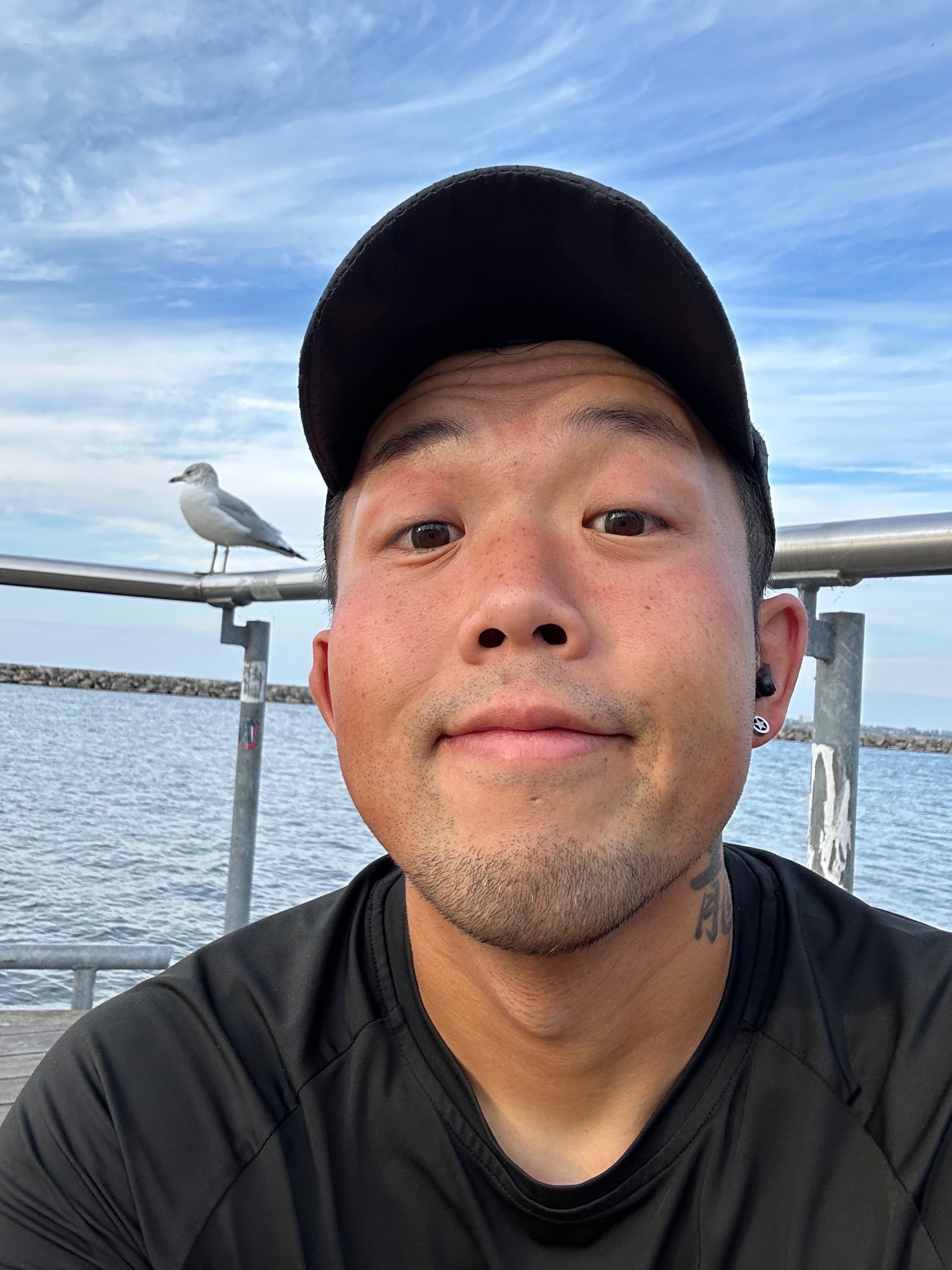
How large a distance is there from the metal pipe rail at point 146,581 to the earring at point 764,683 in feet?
4.78

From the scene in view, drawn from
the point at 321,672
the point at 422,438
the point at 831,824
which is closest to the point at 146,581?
the point at 321,672

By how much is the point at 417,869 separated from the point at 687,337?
628 millimetres

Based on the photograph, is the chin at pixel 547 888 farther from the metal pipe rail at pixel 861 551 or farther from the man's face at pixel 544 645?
the metal pipe rail at pixel 861 551

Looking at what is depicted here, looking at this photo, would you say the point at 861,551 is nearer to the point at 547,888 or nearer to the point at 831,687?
the point at 831,687

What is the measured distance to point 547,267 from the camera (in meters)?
1.18

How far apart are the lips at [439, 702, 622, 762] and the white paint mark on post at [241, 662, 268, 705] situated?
1.86 meters

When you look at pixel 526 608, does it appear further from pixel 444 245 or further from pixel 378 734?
pixel 444 245

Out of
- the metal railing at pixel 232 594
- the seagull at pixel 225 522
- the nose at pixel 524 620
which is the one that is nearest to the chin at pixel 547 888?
the nose at pixel 524 620

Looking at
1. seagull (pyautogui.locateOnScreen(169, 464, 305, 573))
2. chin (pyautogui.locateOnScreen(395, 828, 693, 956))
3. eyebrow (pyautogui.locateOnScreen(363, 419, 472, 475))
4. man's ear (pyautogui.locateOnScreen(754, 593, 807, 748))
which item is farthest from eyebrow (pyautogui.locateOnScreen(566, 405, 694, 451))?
seagull (pyautogui.locateOnScreen(169, 464, 305, 573))

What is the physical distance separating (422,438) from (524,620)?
315mm

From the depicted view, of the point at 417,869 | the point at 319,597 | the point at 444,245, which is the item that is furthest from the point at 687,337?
the point at 319,597

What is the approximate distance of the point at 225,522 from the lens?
16.0 feet

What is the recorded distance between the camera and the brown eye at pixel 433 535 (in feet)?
3.85

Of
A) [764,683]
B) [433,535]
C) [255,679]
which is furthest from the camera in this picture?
[255,679]
